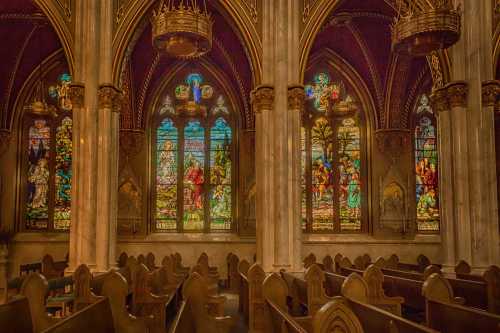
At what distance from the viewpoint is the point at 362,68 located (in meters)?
22.8

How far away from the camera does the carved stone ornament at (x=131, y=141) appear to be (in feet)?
73.7

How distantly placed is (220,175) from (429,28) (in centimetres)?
1201

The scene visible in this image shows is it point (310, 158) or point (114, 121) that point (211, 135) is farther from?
point (114, 121)

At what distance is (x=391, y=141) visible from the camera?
882 inches

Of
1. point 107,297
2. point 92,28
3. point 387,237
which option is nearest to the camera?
point 107,297

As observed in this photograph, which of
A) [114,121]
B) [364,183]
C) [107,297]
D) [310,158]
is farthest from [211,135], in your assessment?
[107,297]

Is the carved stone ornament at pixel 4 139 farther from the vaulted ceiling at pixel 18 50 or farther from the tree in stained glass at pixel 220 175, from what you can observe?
the tree in stained glass at pixel 220 175

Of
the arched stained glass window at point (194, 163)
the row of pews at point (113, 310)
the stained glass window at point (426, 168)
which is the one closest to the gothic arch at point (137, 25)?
the arched stained glass window at point (194, 163)

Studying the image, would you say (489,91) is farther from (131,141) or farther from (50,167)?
(50,167)

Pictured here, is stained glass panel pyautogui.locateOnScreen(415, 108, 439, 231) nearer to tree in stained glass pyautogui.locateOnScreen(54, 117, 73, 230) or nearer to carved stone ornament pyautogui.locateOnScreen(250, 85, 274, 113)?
carved stone ornament pyautogui.locateOnScreen(250, 85, 274, 113)

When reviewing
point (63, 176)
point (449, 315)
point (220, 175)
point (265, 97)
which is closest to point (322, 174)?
point (220, 175)

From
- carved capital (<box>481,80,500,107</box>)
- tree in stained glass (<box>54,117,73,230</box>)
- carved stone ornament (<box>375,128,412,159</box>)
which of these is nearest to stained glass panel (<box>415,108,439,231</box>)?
carved stone ornament (<box>375,128,412,159</box>)

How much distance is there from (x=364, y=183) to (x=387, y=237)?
2.21 meters

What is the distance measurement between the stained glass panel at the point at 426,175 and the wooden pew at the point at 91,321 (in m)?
16.2
